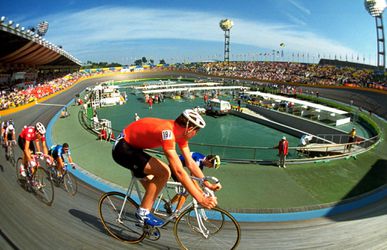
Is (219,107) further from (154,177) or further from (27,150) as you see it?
(154,177)

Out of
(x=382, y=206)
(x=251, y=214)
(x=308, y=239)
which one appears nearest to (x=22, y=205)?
(x=251, y=214)

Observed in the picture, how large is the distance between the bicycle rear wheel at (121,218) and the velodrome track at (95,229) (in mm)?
144

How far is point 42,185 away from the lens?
6.30 meters

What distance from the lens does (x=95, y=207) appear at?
19.4 feet

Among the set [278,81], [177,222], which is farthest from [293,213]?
[278,81]

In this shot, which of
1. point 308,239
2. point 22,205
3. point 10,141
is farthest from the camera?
point 10,141

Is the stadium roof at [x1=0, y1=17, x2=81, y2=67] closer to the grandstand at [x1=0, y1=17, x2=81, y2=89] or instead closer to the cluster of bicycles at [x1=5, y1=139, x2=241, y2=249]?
the grandstand at [x1=0, y1=17, x2=81, y2=89]

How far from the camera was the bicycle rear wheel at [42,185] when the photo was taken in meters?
6.16

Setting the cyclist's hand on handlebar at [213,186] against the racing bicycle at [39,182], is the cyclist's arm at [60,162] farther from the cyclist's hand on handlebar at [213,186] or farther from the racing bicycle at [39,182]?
the cyclist's hand on handlebar at [213,186]

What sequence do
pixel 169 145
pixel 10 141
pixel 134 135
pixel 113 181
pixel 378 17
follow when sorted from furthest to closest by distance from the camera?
1. pixel 378 17
2. pixel 10 141
3. pixel 113 181
4. pixel 134 135
5. pixel 169 145

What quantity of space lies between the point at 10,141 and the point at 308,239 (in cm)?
1062

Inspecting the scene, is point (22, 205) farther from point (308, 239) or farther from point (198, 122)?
point (308, 239)

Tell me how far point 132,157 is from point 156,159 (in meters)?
0.35

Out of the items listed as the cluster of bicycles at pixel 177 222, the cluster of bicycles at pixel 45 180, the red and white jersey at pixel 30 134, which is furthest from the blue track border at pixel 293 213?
the red and white jersey at pixel 30 134
